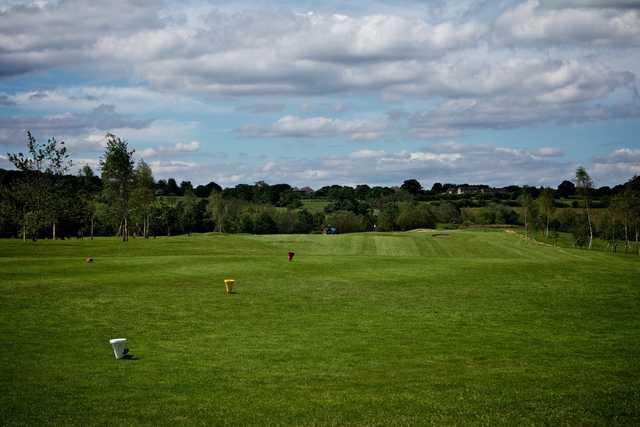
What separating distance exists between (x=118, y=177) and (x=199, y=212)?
65.5m

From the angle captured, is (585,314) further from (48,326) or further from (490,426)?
(48,326)

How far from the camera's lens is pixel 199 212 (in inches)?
6403

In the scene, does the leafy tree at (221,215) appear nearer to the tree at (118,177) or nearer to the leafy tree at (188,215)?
the leafy tree at (188,215)

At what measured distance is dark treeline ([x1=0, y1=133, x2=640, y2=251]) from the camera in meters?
88.2

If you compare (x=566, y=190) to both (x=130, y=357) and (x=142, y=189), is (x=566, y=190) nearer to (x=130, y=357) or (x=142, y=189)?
(x=142, y=189)

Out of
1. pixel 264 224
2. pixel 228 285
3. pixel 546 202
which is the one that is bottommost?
pixel 228 285

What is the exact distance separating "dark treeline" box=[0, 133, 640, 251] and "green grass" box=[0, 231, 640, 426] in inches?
1776

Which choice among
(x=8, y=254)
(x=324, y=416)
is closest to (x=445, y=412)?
(x=324, y=416)

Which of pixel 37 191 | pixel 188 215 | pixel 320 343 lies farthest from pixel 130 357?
pixel 188 215

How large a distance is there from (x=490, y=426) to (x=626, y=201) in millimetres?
104796

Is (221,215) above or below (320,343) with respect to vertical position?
above

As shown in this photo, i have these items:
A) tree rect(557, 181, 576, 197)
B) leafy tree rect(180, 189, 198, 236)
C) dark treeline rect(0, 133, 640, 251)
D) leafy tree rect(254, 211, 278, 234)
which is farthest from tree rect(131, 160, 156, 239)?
tree rect(557, 181, 576, 197)

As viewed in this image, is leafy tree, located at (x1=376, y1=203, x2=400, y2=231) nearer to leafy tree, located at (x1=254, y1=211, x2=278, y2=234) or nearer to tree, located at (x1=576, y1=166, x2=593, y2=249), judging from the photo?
leafy tree, located at (x1=254, y1=211, x2=278, y2=234)

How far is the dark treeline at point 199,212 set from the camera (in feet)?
290
